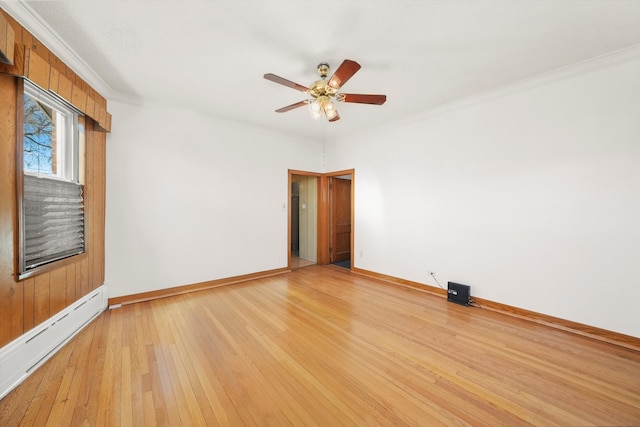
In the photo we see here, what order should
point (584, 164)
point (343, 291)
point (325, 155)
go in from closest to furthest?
point (584, 164) < point (343, 291) < point (325, 155)

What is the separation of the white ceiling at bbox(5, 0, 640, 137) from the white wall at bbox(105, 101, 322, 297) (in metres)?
0.63

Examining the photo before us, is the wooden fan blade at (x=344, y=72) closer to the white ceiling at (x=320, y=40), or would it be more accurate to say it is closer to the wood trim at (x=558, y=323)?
the white ceiling at (x=320, y=40)

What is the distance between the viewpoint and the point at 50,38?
1955 mm

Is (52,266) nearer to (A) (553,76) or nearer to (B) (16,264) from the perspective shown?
(B) (16,264)

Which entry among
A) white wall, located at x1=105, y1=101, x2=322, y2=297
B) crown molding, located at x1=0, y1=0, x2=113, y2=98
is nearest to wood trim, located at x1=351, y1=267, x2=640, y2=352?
white wall, located at x1=105, y1=101, x2=322, y2=297

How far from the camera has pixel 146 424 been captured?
135 cm

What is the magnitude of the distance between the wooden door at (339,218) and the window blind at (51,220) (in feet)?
12.9

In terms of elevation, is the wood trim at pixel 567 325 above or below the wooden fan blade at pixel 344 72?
below

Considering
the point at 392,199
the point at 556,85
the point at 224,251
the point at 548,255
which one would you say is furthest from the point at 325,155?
the point at 548,255

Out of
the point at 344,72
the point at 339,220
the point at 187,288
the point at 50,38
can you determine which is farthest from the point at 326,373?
the point at 339,220

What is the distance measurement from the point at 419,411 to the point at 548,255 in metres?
2.28

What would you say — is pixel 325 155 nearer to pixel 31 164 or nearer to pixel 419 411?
pixel 31 164

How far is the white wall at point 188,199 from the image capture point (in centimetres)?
301

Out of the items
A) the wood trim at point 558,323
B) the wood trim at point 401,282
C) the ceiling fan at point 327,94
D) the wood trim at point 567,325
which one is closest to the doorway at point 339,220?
the wood trim at point 401,282
